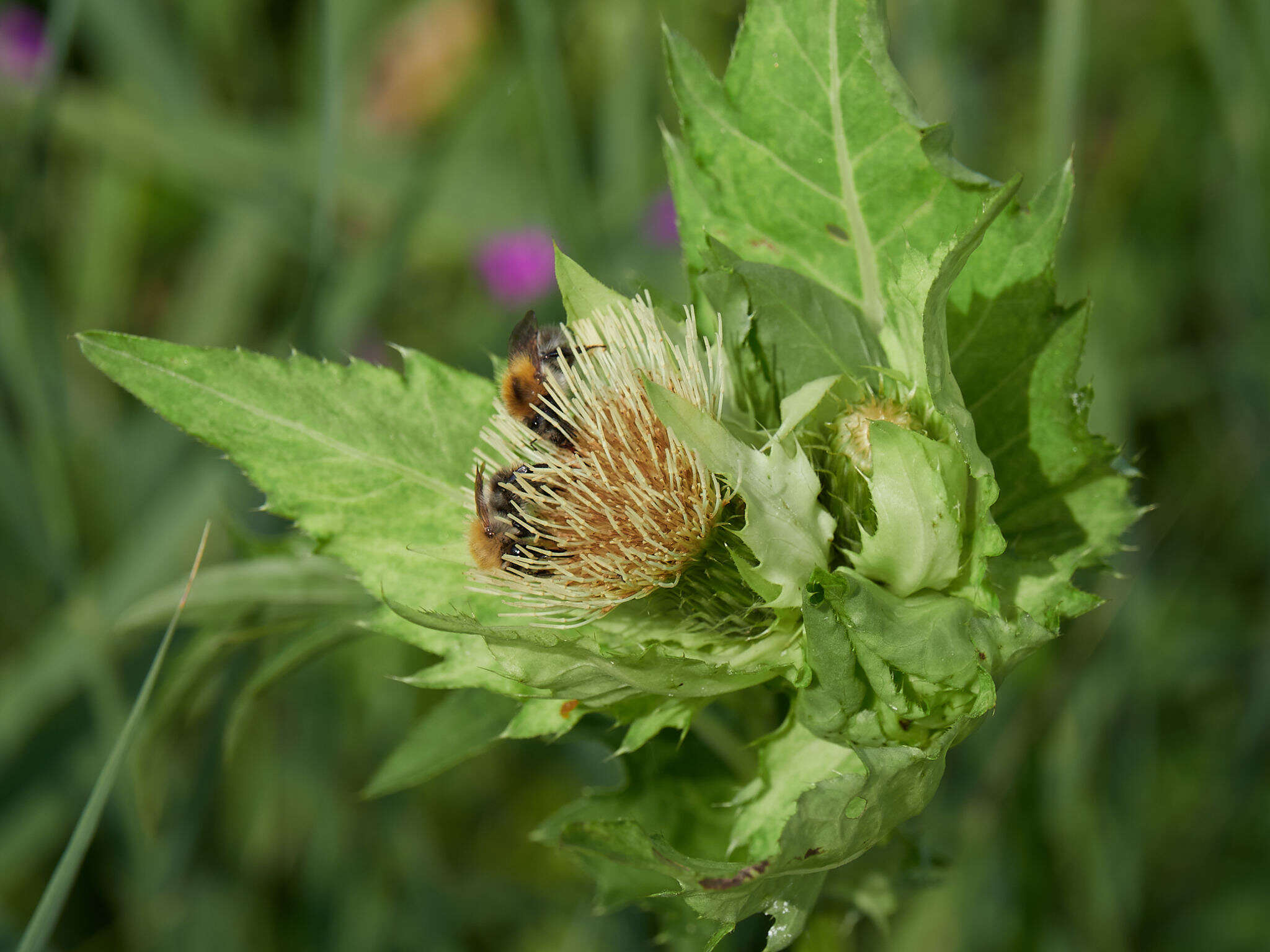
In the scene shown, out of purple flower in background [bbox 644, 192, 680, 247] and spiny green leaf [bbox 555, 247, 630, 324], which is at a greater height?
spiny green leaf [bbox 555, 247, 630, 324]

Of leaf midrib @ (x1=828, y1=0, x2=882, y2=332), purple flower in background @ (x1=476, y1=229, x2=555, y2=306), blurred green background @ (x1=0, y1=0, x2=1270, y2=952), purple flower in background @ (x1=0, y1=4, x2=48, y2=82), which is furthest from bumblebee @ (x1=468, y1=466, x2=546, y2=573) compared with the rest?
purple flower in background @ (x1=0, y1=4, x2=48, y2=82)

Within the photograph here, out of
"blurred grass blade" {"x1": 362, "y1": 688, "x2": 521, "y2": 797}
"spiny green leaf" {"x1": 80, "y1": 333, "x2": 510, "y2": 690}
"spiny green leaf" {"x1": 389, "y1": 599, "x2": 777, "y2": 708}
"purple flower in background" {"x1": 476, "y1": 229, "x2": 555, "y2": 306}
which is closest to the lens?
"spiny green leaf" {"x1": 389, "y1": 599, "x2": 777, "y2": 708}

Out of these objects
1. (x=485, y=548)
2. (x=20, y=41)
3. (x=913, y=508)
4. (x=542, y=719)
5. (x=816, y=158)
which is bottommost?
(x=542, y=719)

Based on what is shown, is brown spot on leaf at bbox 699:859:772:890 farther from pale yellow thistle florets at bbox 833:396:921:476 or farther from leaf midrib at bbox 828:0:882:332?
leaf midrib at bbox 828:0:882:332

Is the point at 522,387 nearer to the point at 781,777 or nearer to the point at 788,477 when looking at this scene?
the point at 788,477

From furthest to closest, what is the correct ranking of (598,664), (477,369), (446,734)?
1. (477,369)
2. (446,734)
3. (598,664)

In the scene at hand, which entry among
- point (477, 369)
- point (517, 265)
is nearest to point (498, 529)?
point (477, 369)

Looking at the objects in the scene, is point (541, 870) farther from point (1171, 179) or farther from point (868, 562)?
point (1171, 179)
